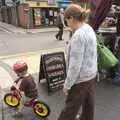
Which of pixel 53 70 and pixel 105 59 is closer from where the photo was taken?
pixel 105 59

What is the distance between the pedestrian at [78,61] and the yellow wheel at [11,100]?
61.1 inches

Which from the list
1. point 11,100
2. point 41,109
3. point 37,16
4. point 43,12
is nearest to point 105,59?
point 41,109

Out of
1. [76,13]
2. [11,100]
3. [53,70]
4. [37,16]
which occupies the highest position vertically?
[76,13]

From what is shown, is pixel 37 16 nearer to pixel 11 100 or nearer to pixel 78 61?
pixel 11 100

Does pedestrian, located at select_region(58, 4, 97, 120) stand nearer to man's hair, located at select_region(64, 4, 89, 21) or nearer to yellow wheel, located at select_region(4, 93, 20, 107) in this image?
man's hair, located at select_region(64, 4, 89, 21)

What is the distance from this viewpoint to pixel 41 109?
5.10 metres

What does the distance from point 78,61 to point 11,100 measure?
2207mm

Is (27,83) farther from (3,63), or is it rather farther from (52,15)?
(52,15)

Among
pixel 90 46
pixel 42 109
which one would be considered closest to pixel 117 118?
pixel 42 109

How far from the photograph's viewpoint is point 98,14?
6.83 meters

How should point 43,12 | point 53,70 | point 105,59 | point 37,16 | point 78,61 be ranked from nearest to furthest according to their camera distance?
point 78,61 → point 105,59 → point 53,70 → point 37,16 → point 43,12

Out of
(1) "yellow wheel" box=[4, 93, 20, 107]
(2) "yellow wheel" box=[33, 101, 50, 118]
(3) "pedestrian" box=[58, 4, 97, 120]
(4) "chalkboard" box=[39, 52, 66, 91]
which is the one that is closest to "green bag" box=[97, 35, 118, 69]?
(4) "chalkboard" box=[39, 52, 66, 91]

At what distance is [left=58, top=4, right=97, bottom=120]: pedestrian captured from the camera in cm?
367

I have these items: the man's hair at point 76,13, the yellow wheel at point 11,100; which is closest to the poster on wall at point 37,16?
the yellow wheel at point 11,100
